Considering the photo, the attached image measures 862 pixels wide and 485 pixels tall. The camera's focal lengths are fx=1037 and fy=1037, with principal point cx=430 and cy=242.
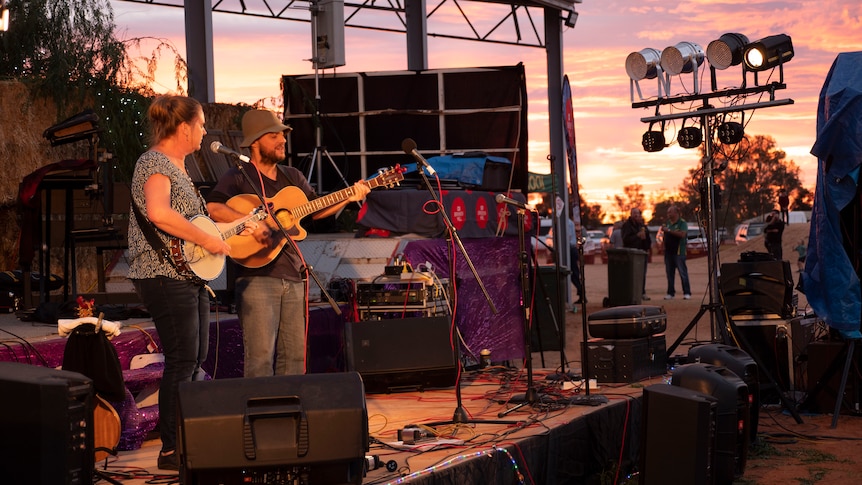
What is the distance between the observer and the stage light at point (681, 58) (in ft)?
29.9

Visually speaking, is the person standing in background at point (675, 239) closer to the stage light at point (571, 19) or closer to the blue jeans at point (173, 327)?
the stage light at point (571, 19)

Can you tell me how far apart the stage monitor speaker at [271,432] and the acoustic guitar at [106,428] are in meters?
1.17

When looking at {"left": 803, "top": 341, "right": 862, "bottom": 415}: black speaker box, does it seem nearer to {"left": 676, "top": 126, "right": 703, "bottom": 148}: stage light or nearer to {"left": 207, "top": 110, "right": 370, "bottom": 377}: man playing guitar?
{"left": 676, "top": 126, "right": 703, "bottom": 148}: stage light

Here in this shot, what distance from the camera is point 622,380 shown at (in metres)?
7.94

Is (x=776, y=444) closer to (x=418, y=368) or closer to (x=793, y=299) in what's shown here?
(x=793, y=299)

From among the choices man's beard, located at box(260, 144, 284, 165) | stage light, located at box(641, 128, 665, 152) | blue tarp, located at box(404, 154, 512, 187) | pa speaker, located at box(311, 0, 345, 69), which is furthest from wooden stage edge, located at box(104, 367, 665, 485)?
pa speaker, located at box(311, 0, 345, 69)

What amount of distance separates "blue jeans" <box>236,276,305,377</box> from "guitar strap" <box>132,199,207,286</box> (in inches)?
33.4

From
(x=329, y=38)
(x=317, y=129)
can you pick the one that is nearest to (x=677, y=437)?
(x=317, y=129)

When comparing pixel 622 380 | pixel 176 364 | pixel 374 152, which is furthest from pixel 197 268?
pixel 374 152

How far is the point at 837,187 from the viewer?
311 inches

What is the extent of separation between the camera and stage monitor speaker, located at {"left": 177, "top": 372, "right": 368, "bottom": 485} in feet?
13.8

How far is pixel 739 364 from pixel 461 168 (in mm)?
5986

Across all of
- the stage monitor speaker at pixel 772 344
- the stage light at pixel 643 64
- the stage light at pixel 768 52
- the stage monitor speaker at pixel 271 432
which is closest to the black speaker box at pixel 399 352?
the stage monitor speaker at pixel 772 344

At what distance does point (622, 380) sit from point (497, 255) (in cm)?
243
